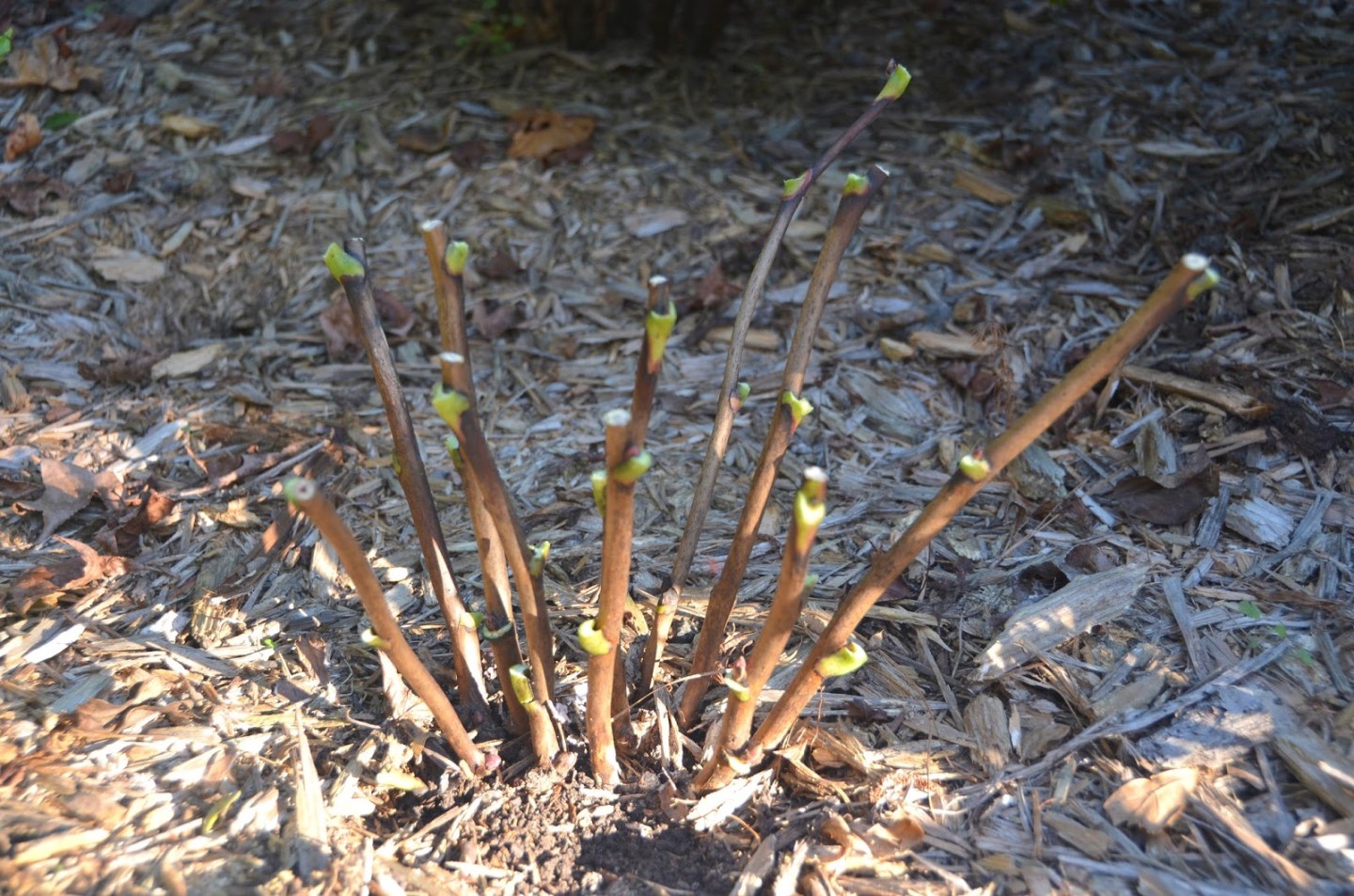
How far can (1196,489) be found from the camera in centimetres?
247

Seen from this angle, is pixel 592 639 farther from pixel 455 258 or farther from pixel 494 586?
pixel 455 258

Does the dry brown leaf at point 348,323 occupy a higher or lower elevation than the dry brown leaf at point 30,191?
lower

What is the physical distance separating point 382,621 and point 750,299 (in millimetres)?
801

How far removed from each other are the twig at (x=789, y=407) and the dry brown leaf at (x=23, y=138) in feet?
11.5

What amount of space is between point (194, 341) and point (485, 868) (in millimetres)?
2251

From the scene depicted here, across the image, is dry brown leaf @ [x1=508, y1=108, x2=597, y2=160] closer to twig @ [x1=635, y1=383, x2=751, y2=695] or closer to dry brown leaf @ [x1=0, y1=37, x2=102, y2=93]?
dry brown leaf @ [x1=0, y1=37, x2=102, y2=93]

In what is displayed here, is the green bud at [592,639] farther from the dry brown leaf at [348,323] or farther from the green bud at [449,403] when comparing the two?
the dry brown leaf at [348,323]

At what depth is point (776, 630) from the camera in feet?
5.35

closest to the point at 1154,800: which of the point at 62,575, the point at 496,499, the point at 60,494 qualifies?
the point at 496,499

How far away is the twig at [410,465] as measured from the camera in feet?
5.29

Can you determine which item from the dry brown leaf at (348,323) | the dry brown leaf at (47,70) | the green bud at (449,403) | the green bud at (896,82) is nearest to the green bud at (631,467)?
the green bud at (449,403)

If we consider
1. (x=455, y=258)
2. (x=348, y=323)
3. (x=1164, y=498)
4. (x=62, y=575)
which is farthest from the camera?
(x=348, y=323)

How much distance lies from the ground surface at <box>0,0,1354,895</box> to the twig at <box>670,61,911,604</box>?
0.46 meters

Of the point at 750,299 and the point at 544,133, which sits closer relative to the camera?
the point at 750,299
